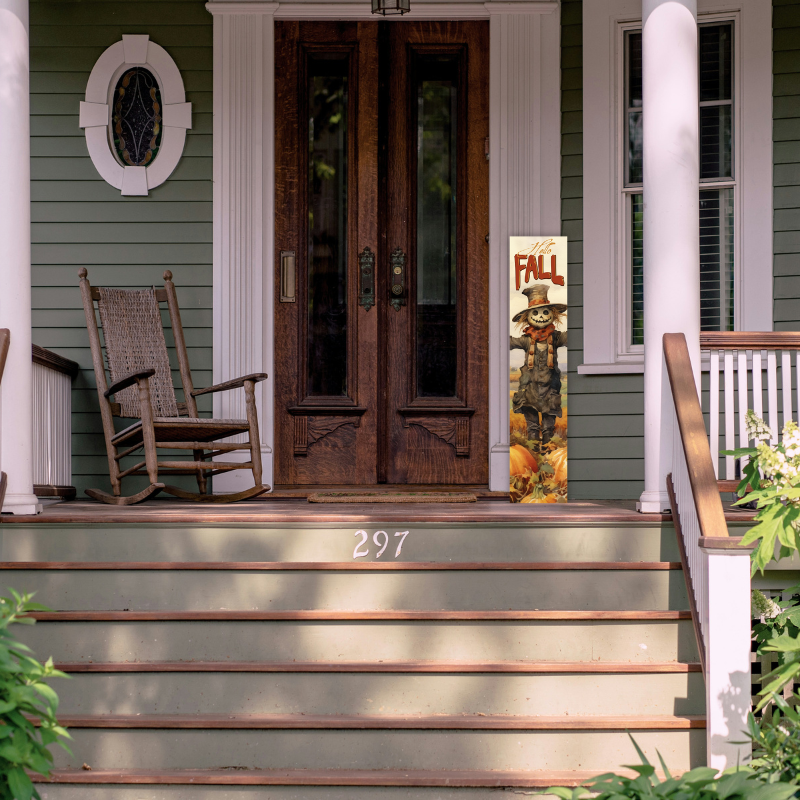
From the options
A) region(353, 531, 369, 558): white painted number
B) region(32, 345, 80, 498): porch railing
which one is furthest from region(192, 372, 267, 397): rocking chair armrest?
region(353, 531, 369, 558): white painted number

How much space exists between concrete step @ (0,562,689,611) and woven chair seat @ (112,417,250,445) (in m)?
1.00

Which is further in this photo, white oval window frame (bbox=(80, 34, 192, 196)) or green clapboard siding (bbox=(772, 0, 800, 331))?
white oval window frame (bbox=(80, 34, 192, 196))

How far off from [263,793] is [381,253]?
292 centimetres

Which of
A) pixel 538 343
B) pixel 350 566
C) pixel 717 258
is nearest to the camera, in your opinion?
pixel 350 566

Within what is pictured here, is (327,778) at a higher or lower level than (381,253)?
lower

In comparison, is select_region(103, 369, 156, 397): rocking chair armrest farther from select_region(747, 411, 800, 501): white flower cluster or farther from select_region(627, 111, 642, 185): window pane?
select_region(627, 111, 642, 185): window pane

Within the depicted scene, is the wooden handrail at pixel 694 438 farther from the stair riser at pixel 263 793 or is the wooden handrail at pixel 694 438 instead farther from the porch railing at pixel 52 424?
the porch railing at pixel 52 424

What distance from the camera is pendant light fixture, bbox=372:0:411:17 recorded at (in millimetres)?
4213

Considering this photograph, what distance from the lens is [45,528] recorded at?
3.35 m

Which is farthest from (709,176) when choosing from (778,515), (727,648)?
(727,648)

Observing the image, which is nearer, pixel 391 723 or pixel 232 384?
pixel 391 723

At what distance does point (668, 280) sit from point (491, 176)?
1552 mm

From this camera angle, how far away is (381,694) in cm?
293

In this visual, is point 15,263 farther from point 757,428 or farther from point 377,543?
point 757,428
